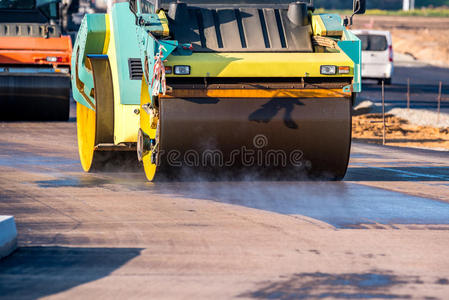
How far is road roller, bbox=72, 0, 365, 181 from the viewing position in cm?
1048

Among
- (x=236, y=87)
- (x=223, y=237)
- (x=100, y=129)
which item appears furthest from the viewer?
(x=100, y=129)

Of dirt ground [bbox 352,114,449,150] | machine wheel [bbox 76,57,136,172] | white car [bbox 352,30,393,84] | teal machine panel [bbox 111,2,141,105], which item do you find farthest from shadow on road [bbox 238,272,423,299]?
white car [bbox 352,30,393,84]

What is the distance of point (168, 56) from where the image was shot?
406 inches

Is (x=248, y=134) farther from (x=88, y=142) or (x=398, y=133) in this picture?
(x=398, y=133)

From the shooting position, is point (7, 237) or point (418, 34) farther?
point (418, 34)

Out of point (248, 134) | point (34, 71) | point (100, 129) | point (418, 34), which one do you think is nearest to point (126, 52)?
point (100, 129)

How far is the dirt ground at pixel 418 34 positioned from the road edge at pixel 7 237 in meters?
48.8

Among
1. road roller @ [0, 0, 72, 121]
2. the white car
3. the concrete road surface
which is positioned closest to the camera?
the concrete road surface

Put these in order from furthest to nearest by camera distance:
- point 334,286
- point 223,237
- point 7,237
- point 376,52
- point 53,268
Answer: point 376,52, point 223,237, point 7,237, point 53,268, point 334,286

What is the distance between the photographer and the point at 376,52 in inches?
1330

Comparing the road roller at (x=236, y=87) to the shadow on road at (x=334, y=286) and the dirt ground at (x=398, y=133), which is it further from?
the dirt ground at (x=398, y=133)

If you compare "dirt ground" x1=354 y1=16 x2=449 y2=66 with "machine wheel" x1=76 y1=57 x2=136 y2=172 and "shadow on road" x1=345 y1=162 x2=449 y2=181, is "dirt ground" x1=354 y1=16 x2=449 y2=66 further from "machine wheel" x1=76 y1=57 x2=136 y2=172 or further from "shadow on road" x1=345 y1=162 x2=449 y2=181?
"machine wheel" x1=76 y1=57 x2=136 y2=172

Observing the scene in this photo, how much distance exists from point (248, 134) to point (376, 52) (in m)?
23.9

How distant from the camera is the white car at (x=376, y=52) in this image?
3381 cm
